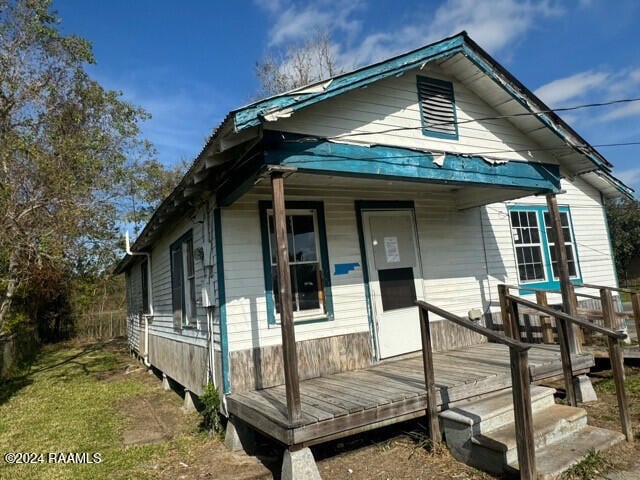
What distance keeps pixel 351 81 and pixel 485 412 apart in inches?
148

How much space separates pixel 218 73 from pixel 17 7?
903 cm

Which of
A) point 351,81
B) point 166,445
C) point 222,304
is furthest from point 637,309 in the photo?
point 166,445

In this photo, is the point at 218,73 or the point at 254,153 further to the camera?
the point at 218,73

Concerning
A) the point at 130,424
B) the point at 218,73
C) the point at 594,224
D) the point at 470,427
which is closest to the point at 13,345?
the point at 130,424

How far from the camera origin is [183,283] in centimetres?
754

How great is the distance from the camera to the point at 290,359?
12.7 ft

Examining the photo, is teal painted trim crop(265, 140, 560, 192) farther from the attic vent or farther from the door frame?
the door frame

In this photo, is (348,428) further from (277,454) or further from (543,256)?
(543,256)

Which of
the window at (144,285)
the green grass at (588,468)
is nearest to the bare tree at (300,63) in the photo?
the window at (144,285)

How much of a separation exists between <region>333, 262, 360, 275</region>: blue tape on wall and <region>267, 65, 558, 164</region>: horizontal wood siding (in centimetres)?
191

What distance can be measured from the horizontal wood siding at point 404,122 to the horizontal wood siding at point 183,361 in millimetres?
3573

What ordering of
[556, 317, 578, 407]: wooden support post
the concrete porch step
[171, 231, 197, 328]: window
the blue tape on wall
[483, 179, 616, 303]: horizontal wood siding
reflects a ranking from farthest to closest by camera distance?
[483, 179, 616, 303]: horizontal wood siding
[171, 231, 197, 328]: window
the blue tape on wall
[556, 317, 578, 407]: wooden support post
the concrete porch step

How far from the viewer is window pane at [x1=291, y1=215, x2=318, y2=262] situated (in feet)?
20.0

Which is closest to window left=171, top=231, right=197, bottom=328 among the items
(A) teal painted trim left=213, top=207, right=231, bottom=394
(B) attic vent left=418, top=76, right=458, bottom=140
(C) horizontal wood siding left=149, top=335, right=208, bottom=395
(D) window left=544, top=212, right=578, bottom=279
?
(C) horizontal wood siding left=149, top=335, right=208, bottom=395
